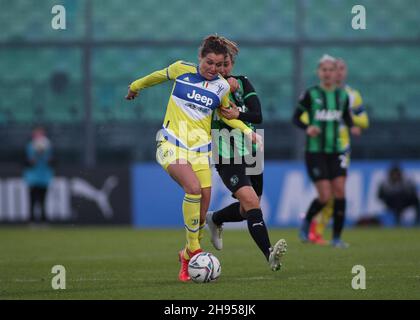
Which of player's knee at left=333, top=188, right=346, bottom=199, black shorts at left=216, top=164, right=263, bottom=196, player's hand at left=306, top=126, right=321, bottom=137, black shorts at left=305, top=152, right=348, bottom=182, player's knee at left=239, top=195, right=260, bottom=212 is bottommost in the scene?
player's knee at left=239, top=195, right=260, bottom=212

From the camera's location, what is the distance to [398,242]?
13.9 metres

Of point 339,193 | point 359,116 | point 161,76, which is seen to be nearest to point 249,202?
point 161,76

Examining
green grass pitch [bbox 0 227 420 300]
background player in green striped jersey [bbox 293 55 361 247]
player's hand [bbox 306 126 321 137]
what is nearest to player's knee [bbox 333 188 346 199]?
background player in green striped jersey [bbox 293 55 361 247]

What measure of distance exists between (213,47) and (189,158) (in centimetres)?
101

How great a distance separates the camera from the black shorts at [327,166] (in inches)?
535

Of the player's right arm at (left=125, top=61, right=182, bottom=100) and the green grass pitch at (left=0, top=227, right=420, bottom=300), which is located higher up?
the player's right arm at (left=125, top=61, right=182, bottom=100)

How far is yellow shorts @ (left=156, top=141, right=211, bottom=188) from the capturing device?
894 cm

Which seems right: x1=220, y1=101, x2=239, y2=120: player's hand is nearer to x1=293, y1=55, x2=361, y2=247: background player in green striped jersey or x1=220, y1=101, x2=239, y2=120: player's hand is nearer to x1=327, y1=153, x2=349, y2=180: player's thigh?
x1=293, y1=55, x2=361, y2=247: background player in green striped jersey

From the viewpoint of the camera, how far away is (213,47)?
352 inches

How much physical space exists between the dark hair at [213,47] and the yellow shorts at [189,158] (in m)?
0.87

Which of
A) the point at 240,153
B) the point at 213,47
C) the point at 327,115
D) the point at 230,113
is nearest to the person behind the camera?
the point at 213,47

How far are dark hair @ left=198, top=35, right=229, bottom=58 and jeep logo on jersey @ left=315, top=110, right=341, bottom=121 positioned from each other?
16.5 ft

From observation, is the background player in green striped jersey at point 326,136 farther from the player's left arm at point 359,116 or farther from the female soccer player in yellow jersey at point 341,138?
the player's left arm at point 359,116

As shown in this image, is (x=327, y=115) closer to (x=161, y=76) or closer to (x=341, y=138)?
(x=341, y=138)
